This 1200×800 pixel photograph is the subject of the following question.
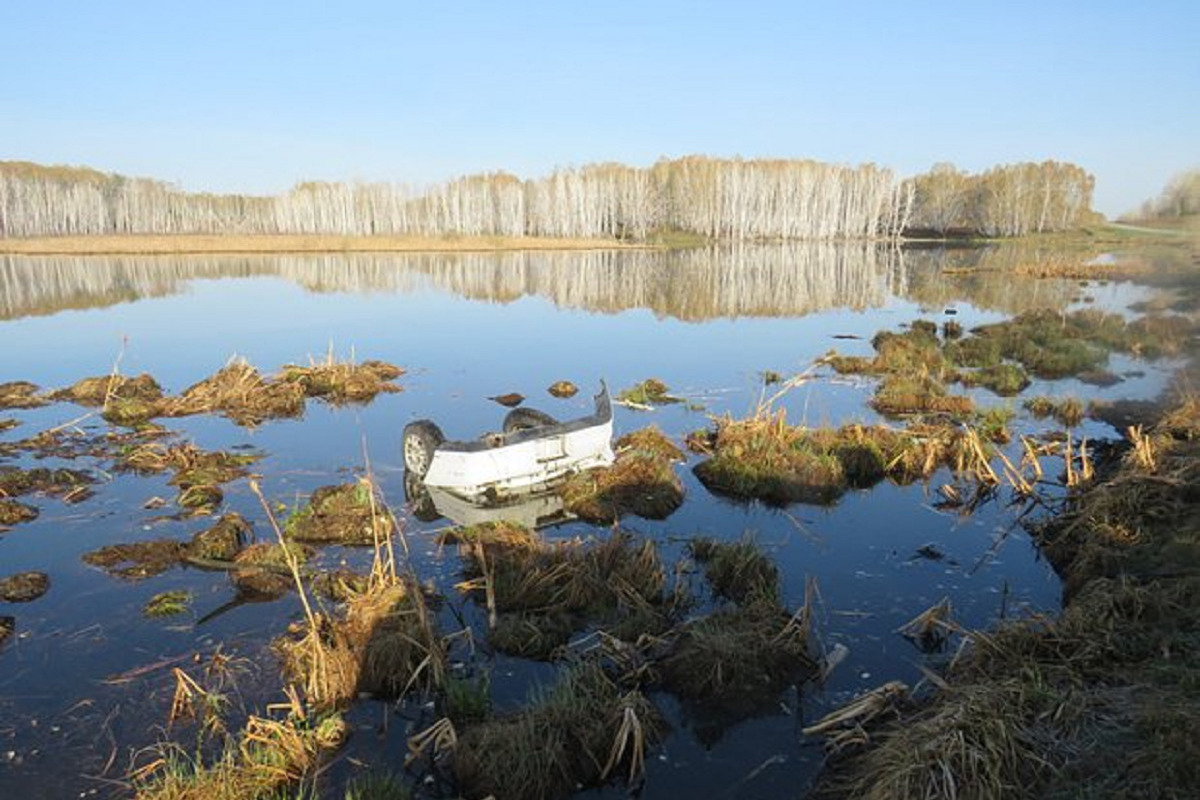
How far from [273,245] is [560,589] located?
10988cm

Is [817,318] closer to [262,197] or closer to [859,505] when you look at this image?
[859,505]

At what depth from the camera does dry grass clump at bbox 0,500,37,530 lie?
13390mm

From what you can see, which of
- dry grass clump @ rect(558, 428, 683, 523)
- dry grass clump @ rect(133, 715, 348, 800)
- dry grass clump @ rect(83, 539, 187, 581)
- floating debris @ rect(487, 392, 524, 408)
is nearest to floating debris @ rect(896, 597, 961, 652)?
→ dry grass clump @ rect(558, 428, 683, 523)

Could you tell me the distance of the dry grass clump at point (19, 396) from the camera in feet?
73.5

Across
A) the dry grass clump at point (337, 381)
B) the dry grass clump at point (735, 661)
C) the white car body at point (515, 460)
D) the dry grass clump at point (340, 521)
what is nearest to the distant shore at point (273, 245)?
the dry grass clump at point (337, 381)

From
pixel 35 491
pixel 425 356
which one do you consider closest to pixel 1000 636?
pixel 35 491

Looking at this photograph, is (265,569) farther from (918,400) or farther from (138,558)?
(918,400)

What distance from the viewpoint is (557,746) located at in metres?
6.95

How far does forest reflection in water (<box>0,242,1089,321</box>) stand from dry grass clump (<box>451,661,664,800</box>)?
114 feet

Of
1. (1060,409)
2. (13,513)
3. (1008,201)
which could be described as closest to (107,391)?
(13,513)

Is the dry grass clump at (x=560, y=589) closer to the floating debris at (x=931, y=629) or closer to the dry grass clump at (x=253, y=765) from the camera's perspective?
the dry grass clump at (x=253, y=765)

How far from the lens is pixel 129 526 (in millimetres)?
13281

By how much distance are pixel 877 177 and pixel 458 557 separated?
145 metres

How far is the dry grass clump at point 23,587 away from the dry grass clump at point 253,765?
200 inches
